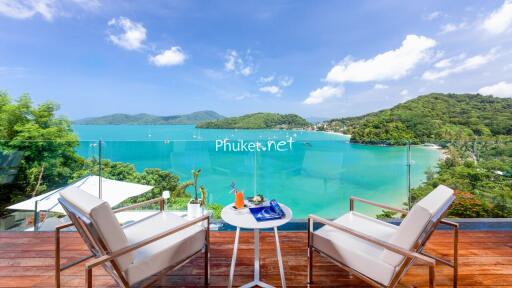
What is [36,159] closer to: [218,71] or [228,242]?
[228,242]

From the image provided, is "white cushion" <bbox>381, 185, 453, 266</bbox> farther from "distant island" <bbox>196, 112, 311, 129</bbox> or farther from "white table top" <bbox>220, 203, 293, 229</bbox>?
"distant island" <bbox>196, 112, 311, 129</bbox>

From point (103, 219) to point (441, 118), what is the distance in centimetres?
1335

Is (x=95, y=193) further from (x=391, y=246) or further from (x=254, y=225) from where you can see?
(x=391, y=246)

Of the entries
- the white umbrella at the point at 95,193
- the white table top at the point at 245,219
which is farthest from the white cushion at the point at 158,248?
the white umbrella at the point at 95,193

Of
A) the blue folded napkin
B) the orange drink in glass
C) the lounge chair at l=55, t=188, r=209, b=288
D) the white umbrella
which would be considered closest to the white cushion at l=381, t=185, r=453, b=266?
the blue folded napkin

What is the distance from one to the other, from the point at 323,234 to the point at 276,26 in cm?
1363

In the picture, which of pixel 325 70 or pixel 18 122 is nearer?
pixel 18 122

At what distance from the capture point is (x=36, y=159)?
3.28m

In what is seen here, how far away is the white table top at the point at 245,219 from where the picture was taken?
1.71 metres

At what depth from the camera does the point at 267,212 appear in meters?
1.90

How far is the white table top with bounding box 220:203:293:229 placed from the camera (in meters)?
1.71

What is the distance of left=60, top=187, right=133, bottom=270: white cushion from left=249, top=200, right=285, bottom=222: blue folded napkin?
3.13ft

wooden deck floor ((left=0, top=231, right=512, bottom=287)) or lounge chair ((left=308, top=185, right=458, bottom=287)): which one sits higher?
lounge chair ((left=308, top=185, right=458, bottom=287))

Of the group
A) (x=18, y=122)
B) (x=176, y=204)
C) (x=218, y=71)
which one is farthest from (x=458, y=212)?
(x=18, y=122)
